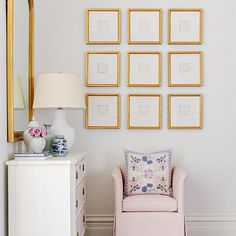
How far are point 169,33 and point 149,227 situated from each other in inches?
71.0

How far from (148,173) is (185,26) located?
4.68ft

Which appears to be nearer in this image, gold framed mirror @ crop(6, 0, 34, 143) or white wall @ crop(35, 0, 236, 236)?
gold framed mirror @ crop(6, 0, 34, 143)

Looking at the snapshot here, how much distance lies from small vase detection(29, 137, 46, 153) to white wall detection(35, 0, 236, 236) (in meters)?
1.03

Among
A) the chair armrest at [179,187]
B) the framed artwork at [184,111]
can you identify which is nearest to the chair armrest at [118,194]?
the chair armrest at [179,187]

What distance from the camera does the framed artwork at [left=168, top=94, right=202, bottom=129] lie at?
437cm

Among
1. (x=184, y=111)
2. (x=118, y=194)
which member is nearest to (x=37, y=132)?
(x=118, y=194)

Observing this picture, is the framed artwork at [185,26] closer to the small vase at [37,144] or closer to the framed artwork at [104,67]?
the framed artwork at [104,67]

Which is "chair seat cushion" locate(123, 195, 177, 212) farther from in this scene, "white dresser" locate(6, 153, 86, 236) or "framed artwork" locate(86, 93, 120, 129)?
"framed artwork" locate(86, 93, 120, 129)

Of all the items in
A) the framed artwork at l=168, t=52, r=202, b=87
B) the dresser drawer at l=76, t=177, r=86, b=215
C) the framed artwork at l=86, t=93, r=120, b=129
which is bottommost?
the dresser drawer at l=76, t=177, r=86, b=215

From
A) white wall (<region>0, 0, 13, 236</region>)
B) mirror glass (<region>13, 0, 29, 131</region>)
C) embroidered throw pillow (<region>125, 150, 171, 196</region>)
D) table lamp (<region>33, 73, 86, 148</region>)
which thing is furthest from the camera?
embroidered throw pillow (<region>125, 150, 171, 196</region>)

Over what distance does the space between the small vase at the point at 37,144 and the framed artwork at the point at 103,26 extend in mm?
1347

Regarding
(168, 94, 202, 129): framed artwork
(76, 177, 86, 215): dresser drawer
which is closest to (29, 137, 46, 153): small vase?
(76, 177, 86, 215): dresser drawer

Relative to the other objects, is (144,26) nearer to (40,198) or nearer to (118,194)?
(118,194)

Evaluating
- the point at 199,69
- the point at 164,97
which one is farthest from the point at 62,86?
the point at 199,69
